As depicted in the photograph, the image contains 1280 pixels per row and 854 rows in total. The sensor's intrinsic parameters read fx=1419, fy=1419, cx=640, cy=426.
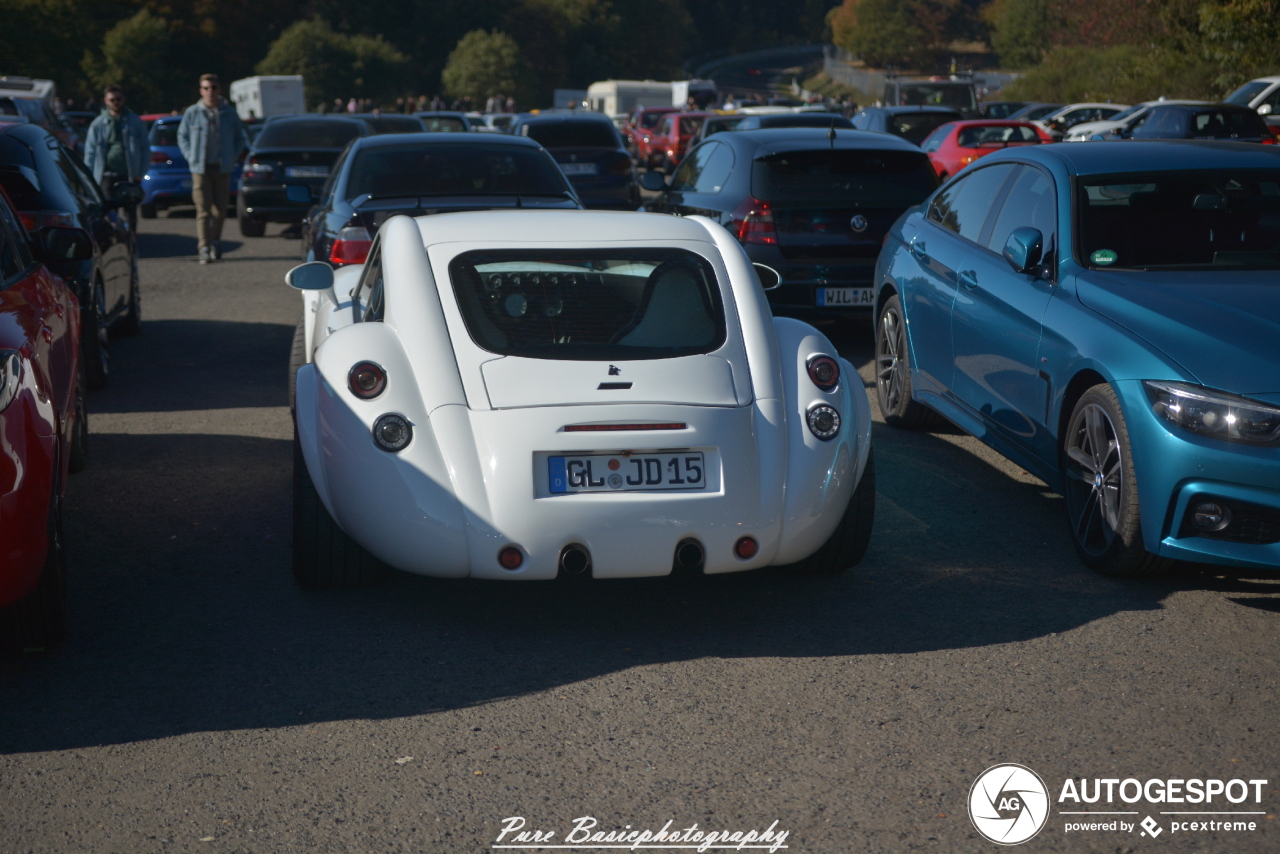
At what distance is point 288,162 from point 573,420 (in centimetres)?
1450

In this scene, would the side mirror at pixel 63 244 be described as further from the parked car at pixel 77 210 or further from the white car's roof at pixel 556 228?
the white car's roof at pixel 556 228

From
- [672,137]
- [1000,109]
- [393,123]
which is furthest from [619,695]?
[1000,109]

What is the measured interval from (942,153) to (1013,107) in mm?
20253

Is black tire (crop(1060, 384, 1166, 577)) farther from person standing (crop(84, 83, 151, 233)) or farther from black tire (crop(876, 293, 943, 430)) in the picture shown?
person standing (crop(84, 83, 151, 233))

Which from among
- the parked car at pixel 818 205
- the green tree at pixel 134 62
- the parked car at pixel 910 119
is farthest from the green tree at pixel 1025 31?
the parked car at pixel 818 205

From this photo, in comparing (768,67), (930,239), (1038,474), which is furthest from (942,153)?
(768,67)

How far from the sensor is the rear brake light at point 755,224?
10.1m

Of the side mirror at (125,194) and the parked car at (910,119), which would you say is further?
the parked car at (910,119)

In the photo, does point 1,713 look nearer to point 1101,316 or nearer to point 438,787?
point 438,787

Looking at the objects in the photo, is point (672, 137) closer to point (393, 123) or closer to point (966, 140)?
point (966, 140)

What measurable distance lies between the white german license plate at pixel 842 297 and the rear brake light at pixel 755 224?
1.69ft

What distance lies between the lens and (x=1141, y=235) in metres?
5.99

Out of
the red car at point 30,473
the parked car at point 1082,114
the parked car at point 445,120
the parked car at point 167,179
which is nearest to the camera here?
the red car at point 30,473

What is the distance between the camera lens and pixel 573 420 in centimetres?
453
